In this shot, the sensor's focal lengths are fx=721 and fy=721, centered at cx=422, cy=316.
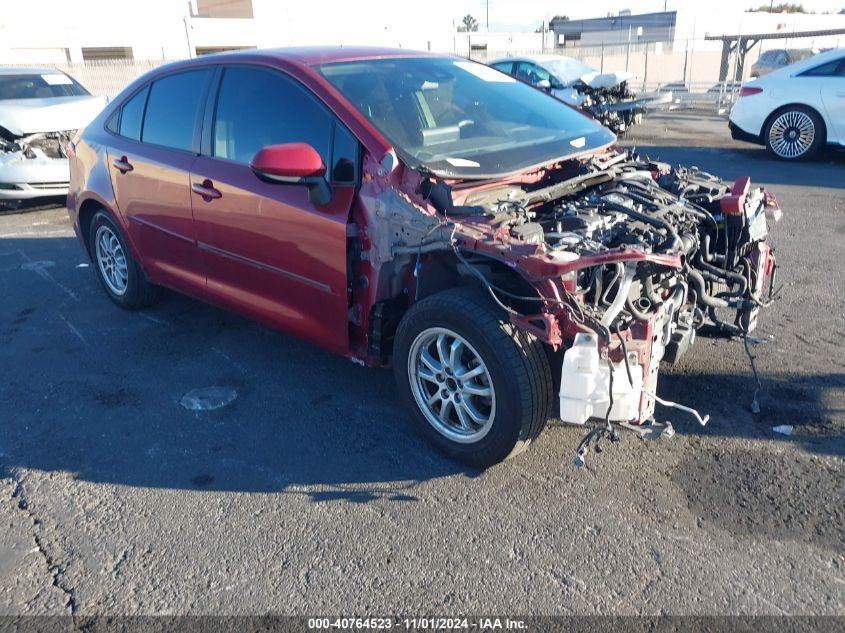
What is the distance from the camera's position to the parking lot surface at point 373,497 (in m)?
2.71

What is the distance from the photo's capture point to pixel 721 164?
1105 cm

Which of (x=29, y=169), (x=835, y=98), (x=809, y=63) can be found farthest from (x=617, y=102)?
(x=29, y=169)

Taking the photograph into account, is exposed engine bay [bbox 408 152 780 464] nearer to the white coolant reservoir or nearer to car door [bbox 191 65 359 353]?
the white coolant reservoir

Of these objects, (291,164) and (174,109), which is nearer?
(291,164)

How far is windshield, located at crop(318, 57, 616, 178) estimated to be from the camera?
3.64 metres

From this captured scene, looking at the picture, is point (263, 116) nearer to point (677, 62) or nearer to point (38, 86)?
point (38, 86)

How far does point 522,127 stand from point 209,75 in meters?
1.93

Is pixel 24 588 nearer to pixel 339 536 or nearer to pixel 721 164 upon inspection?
pixel 339 536

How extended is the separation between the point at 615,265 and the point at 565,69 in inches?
583

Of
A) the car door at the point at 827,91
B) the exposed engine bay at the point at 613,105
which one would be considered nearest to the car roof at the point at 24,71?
the exposed engine bay at the point at 613,105

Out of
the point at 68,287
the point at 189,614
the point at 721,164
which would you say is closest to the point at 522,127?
the point at 189,614

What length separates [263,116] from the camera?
3994 mm

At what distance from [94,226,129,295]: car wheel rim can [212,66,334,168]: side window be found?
5.62 feet

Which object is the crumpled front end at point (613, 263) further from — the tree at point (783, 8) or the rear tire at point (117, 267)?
the tree at point (783, 8)
